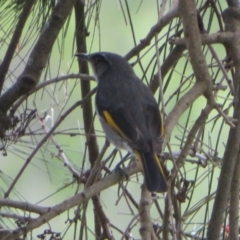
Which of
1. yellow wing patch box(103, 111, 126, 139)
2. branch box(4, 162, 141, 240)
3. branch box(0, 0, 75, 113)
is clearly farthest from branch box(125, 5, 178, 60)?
branch box(4, 162, 141, 240)

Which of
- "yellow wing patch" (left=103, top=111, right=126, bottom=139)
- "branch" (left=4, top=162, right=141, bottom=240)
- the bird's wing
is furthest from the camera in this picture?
"yellow wing patch" (left=103, top=111, right=126, bottom=139)

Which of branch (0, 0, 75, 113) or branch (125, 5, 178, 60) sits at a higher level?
branch (125, 5, 178, 60)

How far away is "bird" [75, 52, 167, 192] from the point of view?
7.51ft

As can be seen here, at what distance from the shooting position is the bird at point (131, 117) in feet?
7.51

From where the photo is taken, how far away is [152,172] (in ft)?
7.09

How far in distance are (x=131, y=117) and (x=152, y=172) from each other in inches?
19.8

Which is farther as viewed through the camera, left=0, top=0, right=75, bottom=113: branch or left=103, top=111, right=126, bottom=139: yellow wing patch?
left=103, top=111, right=126, bottom=139: yellow wing patch

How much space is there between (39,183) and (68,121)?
534 millimetres

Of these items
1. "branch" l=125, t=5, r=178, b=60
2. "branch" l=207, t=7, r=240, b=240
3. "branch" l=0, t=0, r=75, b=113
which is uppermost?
"branch" l=125, t=5, r=178, b=60

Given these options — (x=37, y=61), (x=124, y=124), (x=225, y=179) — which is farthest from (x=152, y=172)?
(x=37, y=61)

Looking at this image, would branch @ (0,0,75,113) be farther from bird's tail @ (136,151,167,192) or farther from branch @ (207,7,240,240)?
branch @ (207,7,240,240)

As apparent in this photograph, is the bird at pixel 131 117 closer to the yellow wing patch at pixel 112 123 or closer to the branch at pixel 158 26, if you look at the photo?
the yellow wing patch at pixel 112 123

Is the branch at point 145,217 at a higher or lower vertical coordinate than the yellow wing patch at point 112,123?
lower

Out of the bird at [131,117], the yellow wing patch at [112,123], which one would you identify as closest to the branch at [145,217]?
the bird at [131,117]
